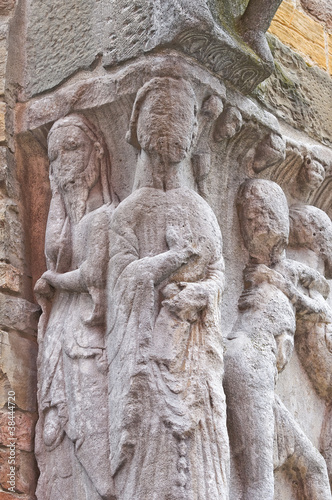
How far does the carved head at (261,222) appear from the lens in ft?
13.2

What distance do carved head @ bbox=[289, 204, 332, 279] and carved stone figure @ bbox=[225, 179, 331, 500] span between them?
18 centimetres

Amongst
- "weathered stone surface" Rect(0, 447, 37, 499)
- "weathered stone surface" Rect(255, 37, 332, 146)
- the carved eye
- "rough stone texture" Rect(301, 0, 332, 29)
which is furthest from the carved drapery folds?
"rough stone texture" Rect(301, 0, 332, 29)

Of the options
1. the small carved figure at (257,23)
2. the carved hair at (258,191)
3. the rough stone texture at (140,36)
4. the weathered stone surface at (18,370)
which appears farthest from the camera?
the carved hair at (258,191)

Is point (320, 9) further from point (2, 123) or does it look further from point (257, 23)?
point (2, 123)

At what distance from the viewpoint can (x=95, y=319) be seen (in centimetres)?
365

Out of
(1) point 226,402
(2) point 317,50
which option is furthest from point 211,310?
(2) point 317,50

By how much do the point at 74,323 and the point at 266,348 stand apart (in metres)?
0.78

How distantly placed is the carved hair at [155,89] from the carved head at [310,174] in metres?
0.87

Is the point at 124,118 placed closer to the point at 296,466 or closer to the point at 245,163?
the point at 245,163

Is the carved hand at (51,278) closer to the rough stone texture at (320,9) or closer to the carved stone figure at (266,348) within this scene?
the carved stone figure at (266,348)

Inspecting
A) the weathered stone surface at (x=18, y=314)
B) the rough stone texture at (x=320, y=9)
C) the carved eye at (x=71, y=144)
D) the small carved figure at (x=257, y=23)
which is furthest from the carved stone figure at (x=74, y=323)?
the rough stone texture at (x=320, y=9)

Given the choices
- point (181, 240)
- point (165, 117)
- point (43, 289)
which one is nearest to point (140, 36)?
point (165, 117)

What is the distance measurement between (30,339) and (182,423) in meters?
0.98

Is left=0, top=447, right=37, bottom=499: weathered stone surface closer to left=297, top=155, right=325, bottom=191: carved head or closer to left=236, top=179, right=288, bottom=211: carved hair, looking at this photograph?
left=236, top=179, right=288, bottom=211: carved hair
